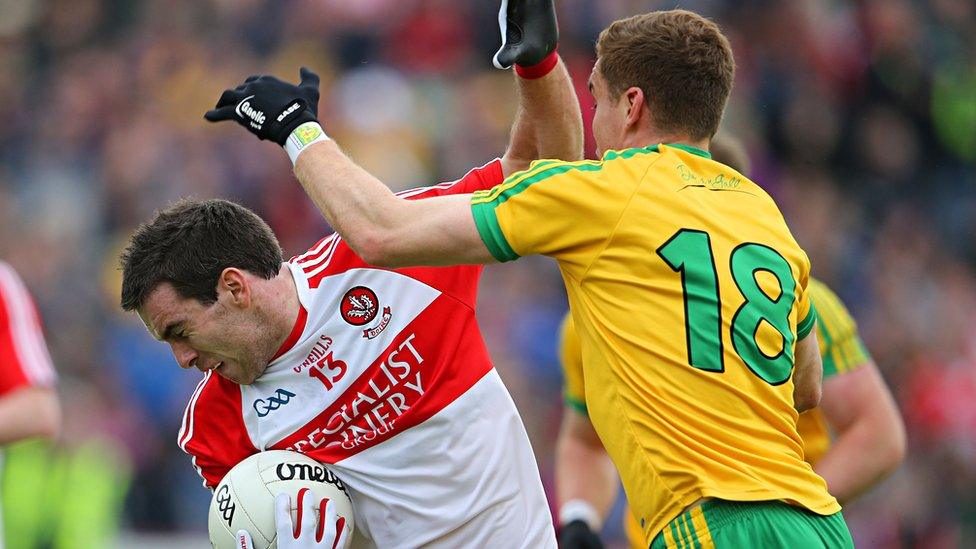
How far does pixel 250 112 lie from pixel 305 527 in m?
1.23

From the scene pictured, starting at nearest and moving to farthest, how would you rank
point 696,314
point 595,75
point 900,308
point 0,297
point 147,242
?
point 696,314 → point 595,75 → point 147,242 → point 0,297 → point 900,308

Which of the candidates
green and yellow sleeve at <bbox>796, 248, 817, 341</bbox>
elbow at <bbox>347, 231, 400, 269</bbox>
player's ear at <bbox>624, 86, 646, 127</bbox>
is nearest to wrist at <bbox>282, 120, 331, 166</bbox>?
elbow at <bbox>347, 231, 400, 269</bbox>

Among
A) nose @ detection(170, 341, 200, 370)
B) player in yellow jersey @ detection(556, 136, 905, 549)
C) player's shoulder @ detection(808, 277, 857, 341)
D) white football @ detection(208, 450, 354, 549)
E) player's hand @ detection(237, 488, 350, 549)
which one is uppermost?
nose @ detection(170, 341, 200, 370)

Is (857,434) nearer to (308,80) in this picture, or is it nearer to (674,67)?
(674,67)

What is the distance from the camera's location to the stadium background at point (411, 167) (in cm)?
978

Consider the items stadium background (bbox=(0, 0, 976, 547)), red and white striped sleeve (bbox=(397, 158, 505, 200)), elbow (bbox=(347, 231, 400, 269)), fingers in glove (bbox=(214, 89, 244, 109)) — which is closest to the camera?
elbow (bbox=(347, 231, 400, 269))

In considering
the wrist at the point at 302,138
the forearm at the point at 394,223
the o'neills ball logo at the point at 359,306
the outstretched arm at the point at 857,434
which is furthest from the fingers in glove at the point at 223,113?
the outstretched arm at the point at 857,434

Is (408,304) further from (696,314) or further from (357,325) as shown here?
(696,314)

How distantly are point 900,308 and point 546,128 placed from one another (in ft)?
21.9

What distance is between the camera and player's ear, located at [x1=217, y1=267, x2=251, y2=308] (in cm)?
409

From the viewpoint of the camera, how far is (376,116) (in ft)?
37.5

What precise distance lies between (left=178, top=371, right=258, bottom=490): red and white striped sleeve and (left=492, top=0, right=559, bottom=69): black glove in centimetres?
138

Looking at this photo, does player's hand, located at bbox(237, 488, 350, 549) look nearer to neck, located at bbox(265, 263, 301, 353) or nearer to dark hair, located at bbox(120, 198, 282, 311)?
neck, located at bbox(265, 263, 301, 353)

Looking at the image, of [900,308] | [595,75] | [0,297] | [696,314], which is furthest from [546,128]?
[900,308]
